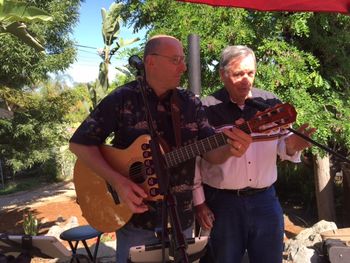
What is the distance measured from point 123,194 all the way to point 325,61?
451 cm

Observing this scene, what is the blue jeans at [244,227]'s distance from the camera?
2.39 m

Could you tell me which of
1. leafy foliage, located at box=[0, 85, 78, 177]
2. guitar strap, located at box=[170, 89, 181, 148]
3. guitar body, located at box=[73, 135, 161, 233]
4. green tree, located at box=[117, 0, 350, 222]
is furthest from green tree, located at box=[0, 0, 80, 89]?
guitar strap, located at box=[170, 89, 181, 148]

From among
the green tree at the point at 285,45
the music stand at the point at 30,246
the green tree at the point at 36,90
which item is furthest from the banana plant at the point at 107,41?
the music stand at the point at 30,246

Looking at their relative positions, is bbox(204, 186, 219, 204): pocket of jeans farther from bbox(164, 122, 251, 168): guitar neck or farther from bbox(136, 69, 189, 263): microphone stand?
bbox(136, 69, 189, 263): microphone stand

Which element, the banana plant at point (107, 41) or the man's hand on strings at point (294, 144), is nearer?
the man's hand on strings at point (294, 144)

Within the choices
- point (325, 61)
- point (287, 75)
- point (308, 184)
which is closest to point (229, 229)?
point (287, 75)

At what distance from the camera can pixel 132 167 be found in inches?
77.2

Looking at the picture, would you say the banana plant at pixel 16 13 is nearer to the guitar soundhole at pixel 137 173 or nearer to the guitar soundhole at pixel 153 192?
the guitar soundhole at pixel 137 173

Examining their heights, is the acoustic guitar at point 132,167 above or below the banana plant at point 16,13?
below

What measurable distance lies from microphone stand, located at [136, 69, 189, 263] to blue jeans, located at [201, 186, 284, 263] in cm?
77

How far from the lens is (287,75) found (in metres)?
4.93

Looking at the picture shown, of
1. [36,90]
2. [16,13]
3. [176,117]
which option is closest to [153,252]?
[176,117]

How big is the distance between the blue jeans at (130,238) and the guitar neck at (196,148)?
0.35 metres

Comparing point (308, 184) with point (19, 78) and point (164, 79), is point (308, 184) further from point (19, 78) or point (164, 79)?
point (164, 79)
